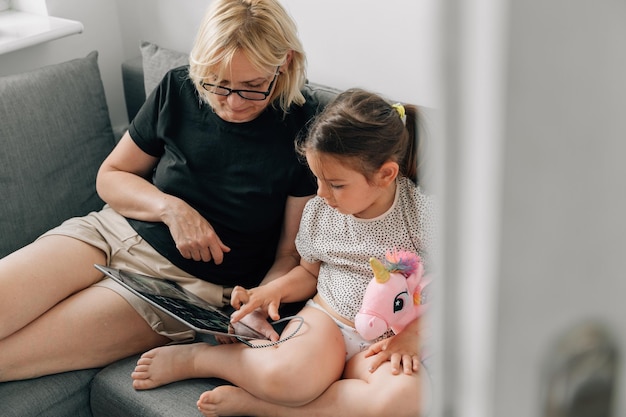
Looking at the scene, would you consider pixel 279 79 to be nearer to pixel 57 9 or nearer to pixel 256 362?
pixel 256 362

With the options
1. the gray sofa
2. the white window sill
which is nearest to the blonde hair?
the gray sofa

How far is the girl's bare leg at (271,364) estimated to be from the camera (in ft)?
5.09

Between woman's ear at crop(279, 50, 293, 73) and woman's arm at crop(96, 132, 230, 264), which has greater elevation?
woman's ear at crop(279, 50, 293, 73)

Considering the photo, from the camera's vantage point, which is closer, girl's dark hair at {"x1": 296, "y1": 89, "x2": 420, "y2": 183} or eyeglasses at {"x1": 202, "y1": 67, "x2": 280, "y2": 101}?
girl's dark hair at {"x1": 296, "y1": 89, "x2": 420, "y2": 183}

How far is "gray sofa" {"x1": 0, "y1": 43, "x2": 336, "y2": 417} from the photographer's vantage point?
169 cm

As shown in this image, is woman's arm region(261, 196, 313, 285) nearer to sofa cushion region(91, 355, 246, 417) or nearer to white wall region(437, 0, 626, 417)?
sofa cushion region(91, 355, 246, 417)

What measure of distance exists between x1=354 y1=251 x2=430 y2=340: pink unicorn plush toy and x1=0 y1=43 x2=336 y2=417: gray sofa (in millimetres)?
371

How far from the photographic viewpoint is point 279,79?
1.77 metres

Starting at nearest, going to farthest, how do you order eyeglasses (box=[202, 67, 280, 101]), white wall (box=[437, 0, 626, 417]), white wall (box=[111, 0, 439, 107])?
1. white wall (box=[437, 0, 626, 417])
2. eyeglasses (box=[202, 67, 280, 101])
3. white wall (box=[111, 0, 439, 107])

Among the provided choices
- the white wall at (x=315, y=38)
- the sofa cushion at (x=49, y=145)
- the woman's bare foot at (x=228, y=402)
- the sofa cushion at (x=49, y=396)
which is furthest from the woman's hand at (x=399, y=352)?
the sofa cushion at (x=49, y=145)

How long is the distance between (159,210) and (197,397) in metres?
0.45

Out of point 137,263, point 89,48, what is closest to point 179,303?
point 137,263

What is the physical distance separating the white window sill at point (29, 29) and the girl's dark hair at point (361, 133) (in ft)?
3.54

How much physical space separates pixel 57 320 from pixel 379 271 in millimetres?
731
